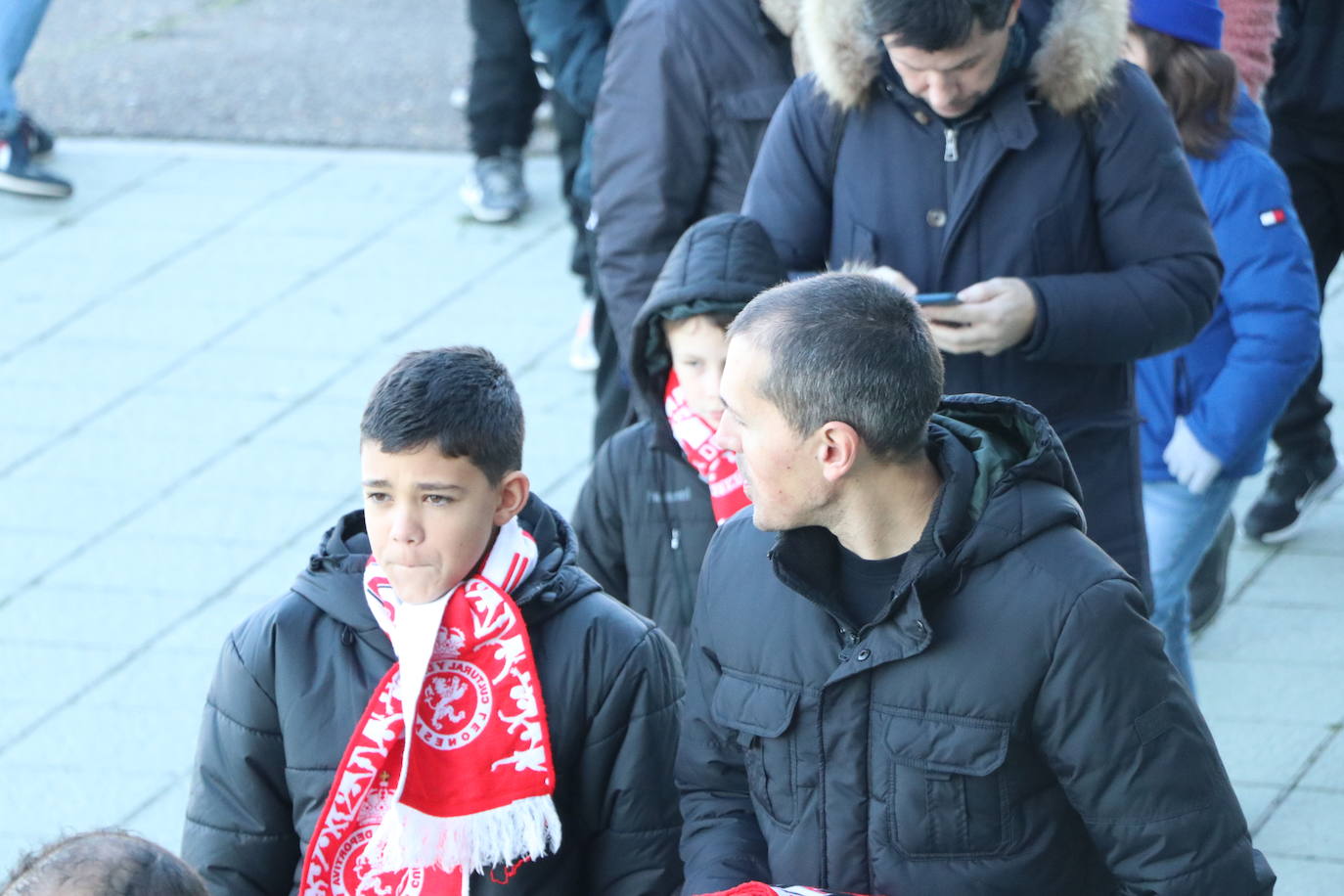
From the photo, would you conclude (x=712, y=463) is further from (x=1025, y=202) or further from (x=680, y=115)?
(x=680, y=115)

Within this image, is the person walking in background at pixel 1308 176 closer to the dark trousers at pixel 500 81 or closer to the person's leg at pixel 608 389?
the person's leg at pixel 608 389

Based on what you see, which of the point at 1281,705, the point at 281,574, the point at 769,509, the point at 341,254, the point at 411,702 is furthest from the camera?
the point at 341,254

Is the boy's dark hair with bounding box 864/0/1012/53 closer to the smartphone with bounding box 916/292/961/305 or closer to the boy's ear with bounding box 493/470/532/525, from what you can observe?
the smartphone with bounding box 916/292/961/305

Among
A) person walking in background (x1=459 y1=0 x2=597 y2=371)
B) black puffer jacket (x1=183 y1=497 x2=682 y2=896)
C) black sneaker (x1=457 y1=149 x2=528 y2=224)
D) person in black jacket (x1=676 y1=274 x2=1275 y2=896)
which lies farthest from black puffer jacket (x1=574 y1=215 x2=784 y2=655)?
black sneaker (x1=457 y1=149 x2=528 y2=224)

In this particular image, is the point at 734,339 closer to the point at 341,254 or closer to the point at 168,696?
the point at 168,696

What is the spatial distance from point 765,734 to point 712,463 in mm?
1175

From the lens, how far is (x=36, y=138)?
8750 mm

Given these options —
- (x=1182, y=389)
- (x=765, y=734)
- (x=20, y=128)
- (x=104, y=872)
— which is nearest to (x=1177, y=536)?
(x=1182, y=389)

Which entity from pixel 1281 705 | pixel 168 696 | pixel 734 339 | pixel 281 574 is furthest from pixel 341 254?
pixel 734 339

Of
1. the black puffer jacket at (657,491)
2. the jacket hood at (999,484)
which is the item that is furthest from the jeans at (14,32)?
the jacket hood at (999,484)

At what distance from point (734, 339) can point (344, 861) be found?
3.42 feet

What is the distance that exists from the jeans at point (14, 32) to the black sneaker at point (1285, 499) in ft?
17.8

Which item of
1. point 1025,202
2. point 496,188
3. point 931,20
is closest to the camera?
point 931,20

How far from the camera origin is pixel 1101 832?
7.82 feet
